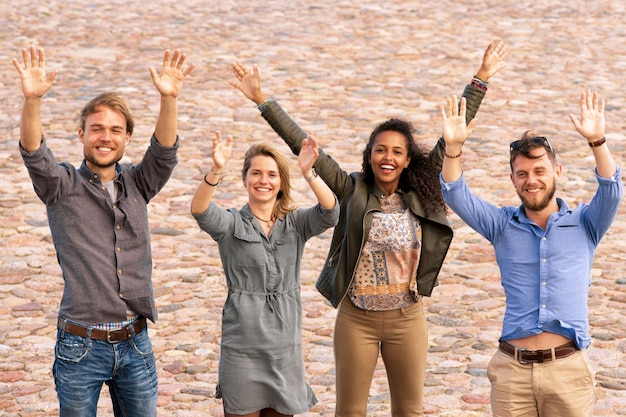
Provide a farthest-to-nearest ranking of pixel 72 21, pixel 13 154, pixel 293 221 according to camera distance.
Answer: pixel 72 21
pixel 13 154
pixel 293 221

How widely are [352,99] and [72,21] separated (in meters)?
7.03

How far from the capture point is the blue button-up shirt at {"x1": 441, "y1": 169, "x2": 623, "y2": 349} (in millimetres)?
5328

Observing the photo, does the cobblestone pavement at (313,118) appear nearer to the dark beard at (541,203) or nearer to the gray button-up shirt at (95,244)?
the gray button-up shirt at (95,244)

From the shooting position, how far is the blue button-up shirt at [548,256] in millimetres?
5328

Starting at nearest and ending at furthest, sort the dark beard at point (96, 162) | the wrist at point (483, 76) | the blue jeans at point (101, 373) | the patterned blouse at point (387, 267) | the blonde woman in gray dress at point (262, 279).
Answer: the blue jeans at point (101, 373) → the dark beard at point (96, 162) → the blonde woman in gray dress at point (262, 279) → the patterned blouse at point (387, 267) → the wrist at point (483, 76)

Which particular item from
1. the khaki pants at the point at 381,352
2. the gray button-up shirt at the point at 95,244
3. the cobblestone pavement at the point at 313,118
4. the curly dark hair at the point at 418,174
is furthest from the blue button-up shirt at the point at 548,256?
the cobblestone pavement at the point at 313,118

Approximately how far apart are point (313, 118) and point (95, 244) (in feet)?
32.1

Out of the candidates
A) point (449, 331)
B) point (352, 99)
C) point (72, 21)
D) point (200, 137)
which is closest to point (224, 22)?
point (72, 21)

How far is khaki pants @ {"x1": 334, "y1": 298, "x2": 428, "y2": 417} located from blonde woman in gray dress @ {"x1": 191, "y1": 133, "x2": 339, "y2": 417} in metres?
0.31

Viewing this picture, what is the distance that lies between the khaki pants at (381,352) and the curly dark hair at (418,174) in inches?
22.1

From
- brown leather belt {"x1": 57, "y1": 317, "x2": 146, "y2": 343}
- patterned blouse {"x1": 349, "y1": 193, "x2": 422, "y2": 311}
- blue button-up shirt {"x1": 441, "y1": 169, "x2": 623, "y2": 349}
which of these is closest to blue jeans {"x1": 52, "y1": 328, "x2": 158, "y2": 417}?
brown leather belt {"x1": 57, "y1": 317, "x2": 146, "y2": 343}

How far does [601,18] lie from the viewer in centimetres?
2117

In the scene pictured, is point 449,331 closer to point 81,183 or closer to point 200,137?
point 81,183

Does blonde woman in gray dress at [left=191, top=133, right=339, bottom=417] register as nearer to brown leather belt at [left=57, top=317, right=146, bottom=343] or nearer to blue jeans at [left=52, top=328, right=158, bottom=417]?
blue jeans at [left=52, top=328, right=158, bottom=417]
